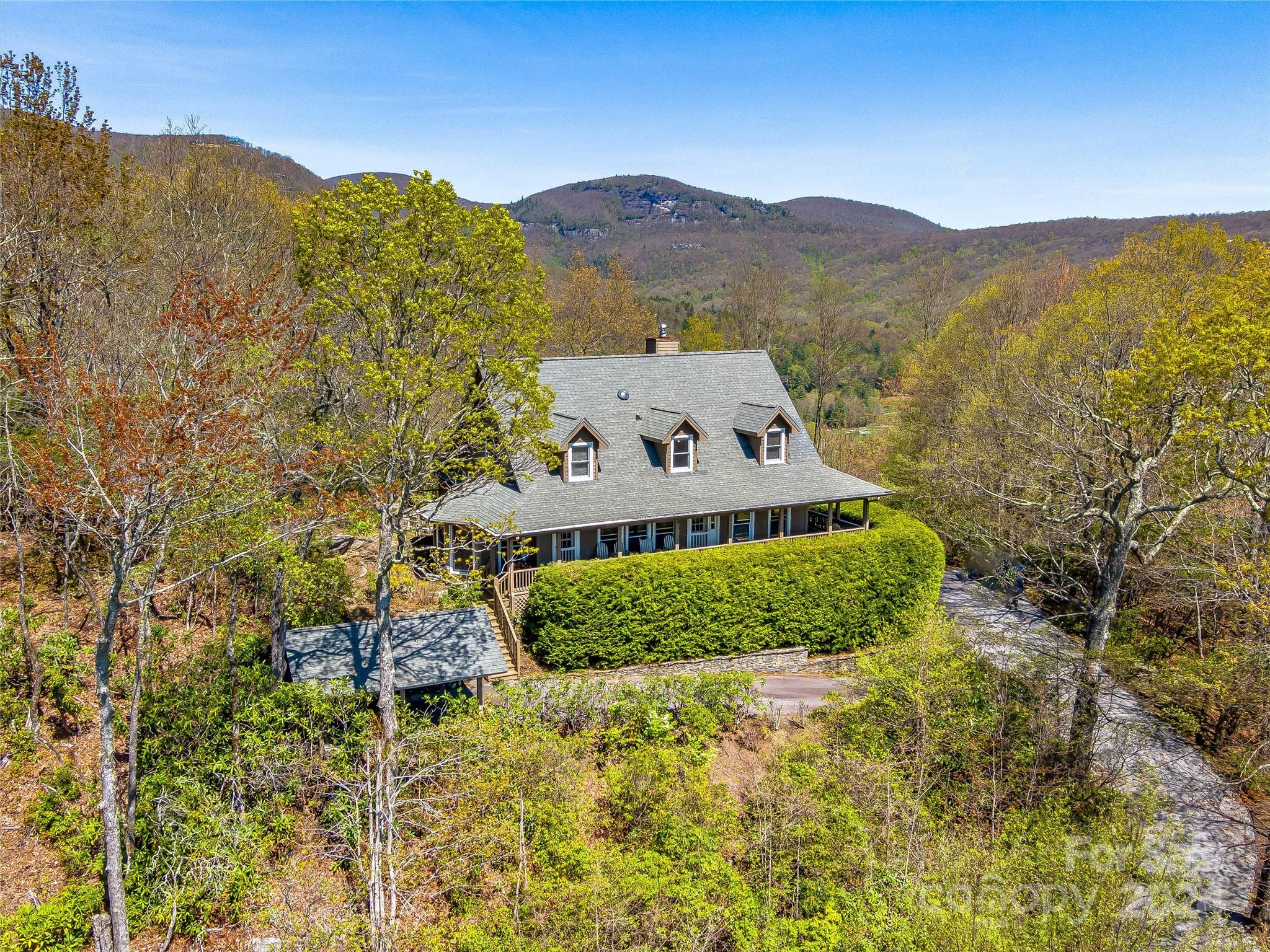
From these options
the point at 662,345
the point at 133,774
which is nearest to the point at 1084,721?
the point at 133,774

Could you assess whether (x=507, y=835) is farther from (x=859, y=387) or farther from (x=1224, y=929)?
(x=859, y=387)

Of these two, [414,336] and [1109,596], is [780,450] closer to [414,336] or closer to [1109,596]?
[1109,596]

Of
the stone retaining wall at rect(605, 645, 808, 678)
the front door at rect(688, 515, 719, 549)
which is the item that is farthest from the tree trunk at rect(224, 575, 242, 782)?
the front door at rect(688, 515, 719, 549)

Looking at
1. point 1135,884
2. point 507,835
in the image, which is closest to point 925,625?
point 1135,884

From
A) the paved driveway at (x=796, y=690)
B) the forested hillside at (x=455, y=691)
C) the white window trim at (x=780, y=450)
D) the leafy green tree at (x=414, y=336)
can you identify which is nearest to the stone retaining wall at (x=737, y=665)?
the paved driveway at (x=796, y=690)

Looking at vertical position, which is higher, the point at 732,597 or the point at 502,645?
the point at 732,597
